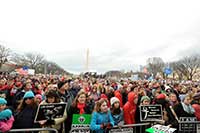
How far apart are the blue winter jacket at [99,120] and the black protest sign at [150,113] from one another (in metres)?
0.82

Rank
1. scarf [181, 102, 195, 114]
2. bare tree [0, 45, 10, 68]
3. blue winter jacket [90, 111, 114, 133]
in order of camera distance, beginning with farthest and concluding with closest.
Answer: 1. bare tree [0, 45, 10, 68]
2. scarf [181, 102, 195, 114]
3. blue winter jacket [90, 111, 114, 133]

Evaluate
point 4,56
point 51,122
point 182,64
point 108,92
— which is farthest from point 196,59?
point 51,122

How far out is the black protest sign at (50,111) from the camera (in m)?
5.09

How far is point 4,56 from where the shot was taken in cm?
7862

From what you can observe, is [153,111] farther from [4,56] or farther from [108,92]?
[4,56]

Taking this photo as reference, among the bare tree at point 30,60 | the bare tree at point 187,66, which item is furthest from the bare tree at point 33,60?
the bare tree at point 187,66

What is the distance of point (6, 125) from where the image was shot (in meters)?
5.05

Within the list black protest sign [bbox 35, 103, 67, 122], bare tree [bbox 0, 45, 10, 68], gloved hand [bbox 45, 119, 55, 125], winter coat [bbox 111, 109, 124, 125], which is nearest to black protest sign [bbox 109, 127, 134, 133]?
winter coat [bbox 111, 109, 124, 125]

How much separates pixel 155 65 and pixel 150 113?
99.5 m

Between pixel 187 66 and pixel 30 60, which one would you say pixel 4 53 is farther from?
pixel 187 66

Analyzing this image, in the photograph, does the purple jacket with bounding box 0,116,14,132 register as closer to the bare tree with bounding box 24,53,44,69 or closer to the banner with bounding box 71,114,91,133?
the banner with bounding box 71,114,91,133

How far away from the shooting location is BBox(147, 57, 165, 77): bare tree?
4008 inches

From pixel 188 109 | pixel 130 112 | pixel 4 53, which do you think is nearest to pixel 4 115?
pixel 130 112

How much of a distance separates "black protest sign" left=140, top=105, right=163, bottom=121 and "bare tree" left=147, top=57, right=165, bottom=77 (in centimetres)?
9576
